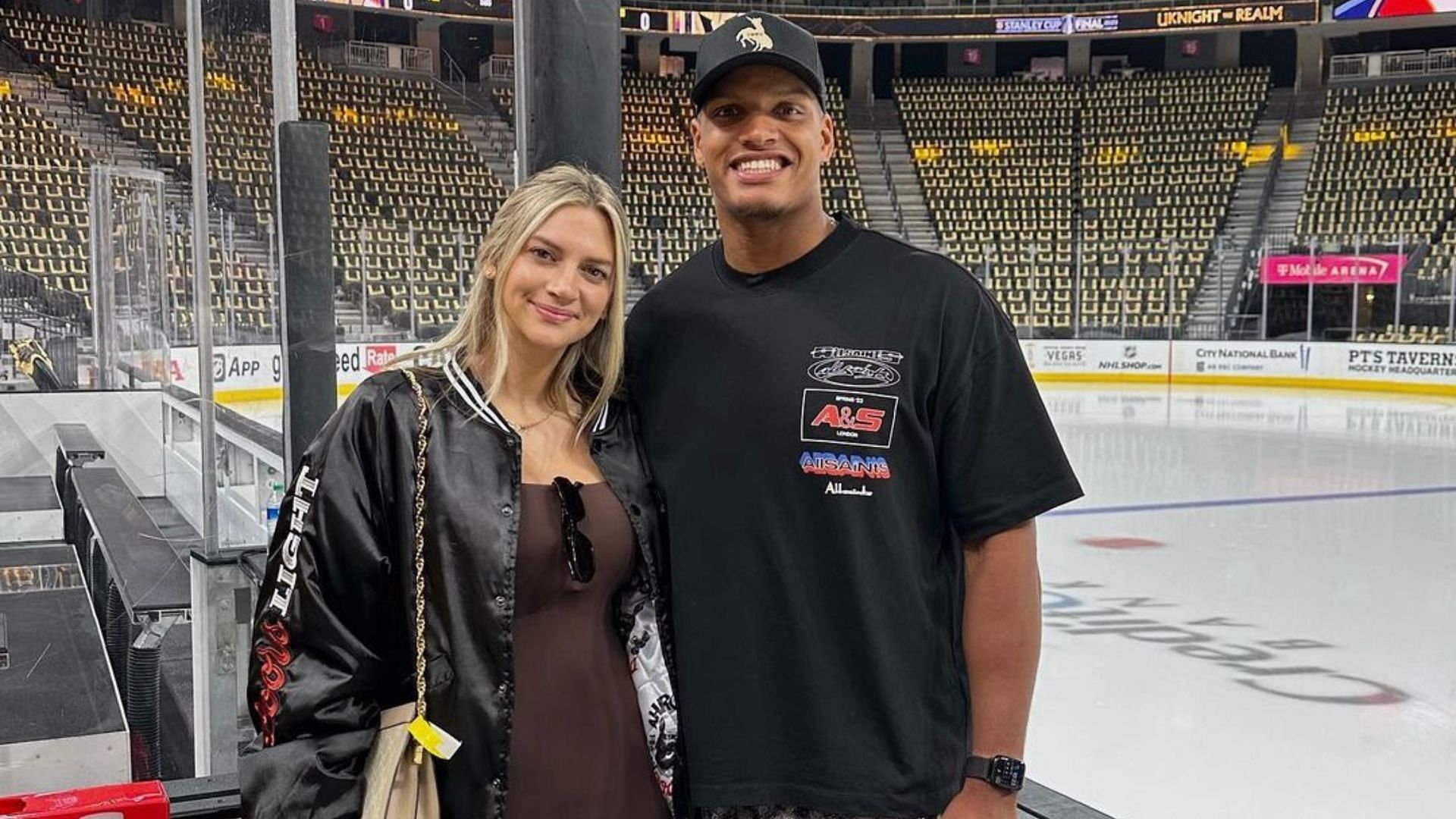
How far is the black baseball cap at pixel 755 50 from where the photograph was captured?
1.35 meters

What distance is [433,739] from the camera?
126 centimetres

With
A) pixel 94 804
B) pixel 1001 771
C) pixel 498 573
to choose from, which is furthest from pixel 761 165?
pixel 94 804

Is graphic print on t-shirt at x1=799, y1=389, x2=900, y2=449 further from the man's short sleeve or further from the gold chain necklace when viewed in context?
the gold chain necklace

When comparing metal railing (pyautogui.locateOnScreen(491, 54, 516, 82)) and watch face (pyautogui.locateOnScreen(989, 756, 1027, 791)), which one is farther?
metal railing (pyautogui.locateOnScreen(491, 54, 516, 82))

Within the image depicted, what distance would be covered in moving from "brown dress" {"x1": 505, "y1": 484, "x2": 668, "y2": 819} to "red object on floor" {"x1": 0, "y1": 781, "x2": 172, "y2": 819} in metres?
0.60

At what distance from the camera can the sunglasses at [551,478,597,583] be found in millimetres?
1305

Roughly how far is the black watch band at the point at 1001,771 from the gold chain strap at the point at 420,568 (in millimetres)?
574

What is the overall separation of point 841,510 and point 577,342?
377mm

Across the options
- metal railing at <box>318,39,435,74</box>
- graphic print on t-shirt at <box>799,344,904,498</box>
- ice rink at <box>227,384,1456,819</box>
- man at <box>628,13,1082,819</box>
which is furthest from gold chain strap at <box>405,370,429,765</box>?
ice rink at <box>227,384,1456,819</box>

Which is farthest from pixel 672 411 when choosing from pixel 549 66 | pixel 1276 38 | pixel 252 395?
pixel 1276 38

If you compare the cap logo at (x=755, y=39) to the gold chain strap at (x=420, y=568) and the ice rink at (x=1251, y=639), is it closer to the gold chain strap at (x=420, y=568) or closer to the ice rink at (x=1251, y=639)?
the gold chain strap at (x=420, y=568)

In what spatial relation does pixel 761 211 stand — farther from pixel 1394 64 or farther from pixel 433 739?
pixel 1394 64

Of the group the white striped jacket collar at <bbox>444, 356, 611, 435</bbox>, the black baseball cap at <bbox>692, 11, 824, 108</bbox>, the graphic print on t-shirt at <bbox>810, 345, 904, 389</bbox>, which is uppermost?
the black baseball cap at <bbox>692, 11, 824, 108</bbox>

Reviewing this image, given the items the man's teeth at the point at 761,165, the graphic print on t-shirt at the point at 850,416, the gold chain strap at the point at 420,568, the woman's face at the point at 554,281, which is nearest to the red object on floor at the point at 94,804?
the gold chain strap at the point at 420,568
